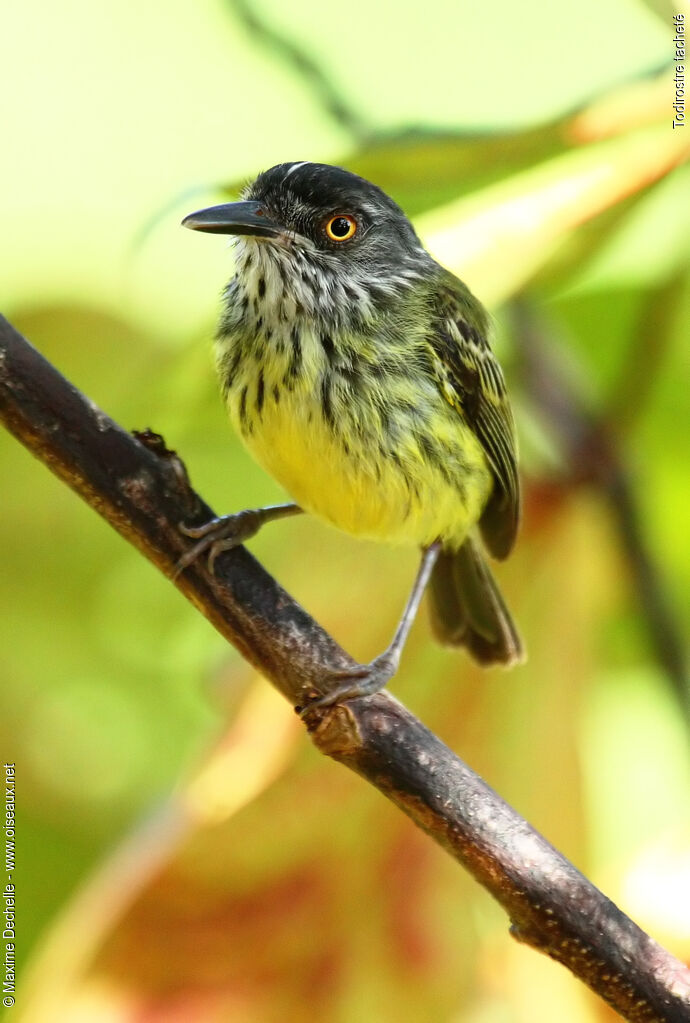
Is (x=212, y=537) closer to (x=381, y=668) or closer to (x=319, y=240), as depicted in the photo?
(x=381, y=668)

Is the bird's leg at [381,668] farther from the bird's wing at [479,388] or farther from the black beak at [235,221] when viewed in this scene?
the black beak at [235,221]

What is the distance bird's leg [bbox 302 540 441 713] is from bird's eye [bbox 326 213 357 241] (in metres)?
0.52

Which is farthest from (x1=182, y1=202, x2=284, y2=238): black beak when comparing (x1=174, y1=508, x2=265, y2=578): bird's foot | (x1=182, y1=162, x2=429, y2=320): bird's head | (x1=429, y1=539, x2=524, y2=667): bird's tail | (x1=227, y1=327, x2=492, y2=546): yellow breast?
(x1=429, y1=539, x2=524, y2=667): bird's tail

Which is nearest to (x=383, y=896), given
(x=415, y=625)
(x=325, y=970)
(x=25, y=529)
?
(x=325, y=970)

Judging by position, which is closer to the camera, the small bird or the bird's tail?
the small bird

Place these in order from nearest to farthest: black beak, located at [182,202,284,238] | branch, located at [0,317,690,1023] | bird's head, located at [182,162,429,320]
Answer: branch, located at [0,317,690,1023] < black beak, located at [182,202,284,238] < bird's head, located at [182,162,429,320]

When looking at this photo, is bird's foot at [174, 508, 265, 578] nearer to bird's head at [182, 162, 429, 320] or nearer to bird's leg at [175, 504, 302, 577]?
bird's leg at [175, 504, 302, 577]

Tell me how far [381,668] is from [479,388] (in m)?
0.58

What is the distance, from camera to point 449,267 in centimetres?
148

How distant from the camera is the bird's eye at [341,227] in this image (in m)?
1.86

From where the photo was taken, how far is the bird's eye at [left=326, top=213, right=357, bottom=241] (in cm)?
186

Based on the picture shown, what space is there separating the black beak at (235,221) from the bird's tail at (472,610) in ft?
2.27

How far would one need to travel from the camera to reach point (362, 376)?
171 centimetres

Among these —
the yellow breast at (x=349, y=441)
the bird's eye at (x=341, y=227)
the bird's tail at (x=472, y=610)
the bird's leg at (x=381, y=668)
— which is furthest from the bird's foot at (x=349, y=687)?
the bird's eye at (x=341, y=227)
